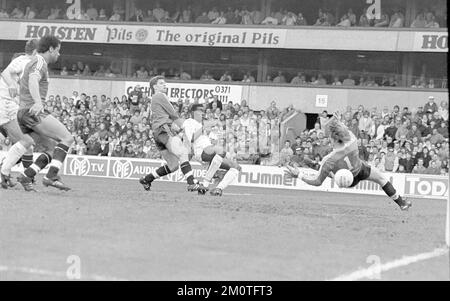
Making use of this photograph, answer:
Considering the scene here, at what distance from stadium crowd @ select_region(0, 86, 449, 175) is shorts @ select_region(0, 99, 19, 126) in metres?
9.48

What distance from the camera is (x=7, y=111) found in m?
14.8

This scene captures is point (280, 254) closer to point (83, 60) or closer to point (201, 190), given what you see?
point (201, 190)

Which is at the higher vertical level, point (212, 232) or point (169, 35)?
point (169, 35)

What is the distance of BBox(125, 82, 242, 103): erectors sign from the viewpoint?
36.0 m

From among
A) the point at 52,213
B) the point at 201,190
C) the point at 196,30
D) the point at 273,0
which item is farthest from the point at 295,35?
the point at 52,213

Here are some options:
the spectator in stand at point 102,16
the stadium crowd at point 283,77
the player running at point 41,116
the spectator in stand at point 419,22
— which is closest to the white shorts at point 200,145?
the player running at point 41,116

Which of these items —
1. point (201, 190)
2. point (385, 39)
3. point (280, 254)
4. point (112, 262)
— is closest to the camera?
point (112, 262)

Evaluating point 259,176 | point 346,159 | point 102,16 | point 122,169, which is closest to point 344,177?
point 346,159

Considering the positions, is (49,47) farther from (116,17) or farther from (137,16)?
(116,17)

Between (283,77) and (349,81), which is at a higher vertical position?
(283,77)

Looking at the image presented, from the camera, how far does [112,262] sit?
27.9 feet

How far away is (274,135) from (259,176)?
163 centimetres

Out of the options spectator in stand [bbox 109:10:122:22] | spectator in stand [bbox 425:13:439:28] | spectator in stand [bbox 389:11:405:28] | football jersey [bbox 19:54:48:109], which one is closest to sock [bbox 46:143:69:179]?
football jersey [bbox 19:54:48:109]
